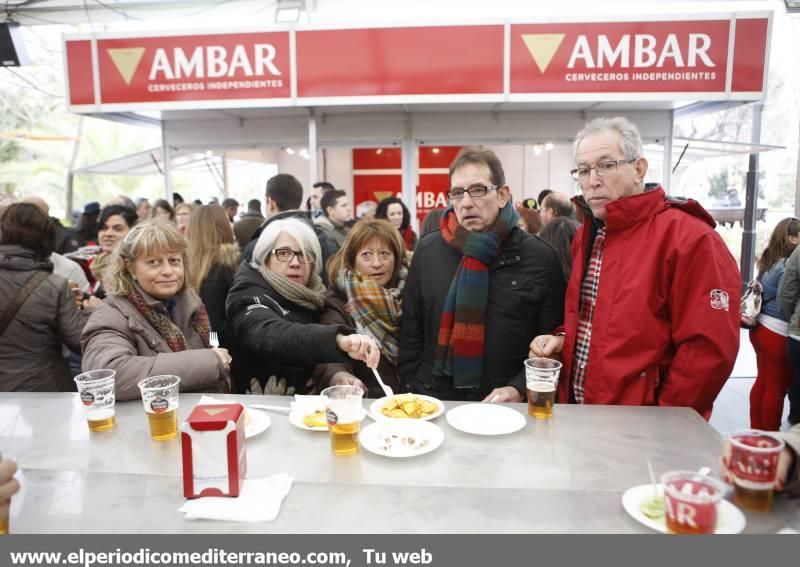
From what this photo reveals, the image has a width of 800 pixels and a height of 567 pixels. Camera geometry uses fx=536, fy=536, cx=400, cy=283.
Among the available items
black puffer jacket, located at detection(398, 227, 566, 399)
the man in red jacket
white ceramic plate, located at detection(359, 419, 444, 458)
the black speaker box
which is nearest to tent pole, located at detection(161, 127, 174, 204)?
the black speaker box

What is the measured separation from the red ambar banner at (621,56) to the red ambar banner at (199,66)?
244 centimetres

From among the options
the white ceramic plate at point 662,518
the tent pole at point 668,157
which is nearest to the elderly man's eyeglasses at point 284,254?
the white ceramic plate at point 662,518

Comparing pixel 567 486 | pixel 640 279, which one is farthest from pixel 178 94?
pixel 567 486

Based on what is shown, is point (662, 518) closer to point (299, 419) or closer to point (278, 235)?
point (299, 419)

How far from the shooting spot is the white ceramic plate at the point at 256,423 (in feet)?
5.11

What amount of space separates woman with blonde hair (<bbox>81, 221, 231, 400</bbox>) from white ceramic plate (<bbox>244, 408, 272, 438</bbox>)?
0.96 feet

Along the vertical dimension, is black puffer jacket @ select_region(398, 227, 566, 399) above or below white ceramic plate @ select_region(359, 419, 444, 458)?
above

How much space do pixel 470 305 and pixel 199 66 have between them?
472cm

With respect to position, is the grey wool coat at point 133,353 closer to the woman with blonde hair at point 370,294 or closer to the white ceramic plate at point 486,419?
the woman with blonde hair at point 370,294

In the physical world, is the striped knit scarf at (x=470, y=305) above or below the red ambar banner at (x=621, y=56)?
below

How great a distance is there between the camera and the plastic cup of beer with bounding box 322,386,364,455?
141cm

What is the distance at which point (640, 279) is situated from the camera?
1813mm

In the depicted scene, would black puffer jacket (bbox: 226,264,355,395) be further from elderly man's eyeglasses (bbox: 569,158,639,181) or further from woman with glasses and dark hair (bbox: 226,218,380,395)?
elderly man's eyeglasses (bbox: 569,158,639,181)
